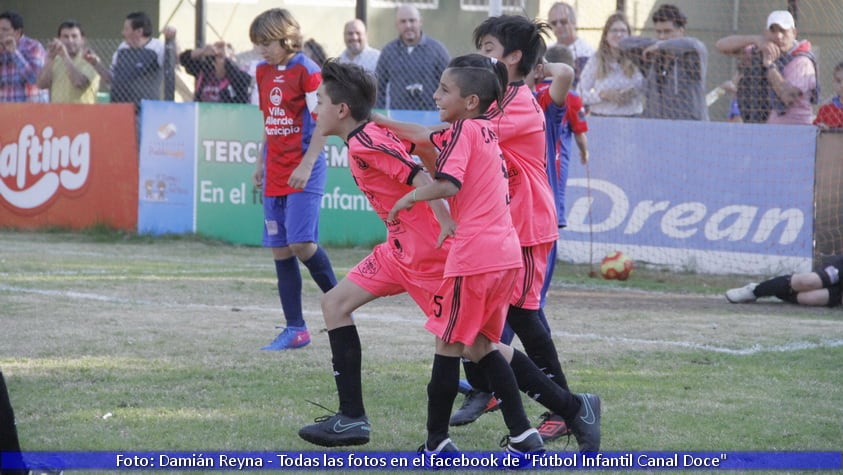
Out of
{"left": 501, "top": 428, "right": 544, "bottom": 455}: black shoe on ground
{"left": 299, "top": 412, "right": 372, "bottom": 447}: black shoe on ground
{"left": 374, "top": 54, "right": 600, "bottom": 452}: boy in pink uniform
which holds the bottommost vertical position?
{"left": 299, "top": 412, "right": 372, "bottom": 447}: black shoe on ground

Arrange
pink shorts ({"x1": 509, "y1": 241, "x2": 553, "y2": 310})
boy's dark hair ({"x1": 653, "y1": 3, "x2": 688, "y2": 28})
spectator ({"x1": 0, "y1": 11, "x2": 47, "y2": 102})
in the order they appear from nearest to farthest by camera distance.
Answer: pink shorts ({"x1": 509, "y1": 241, "x2": 553, "y2": 310})
boy's dark hair ({"x1": 653, "y1": 3, "x2": 688, "y2": 28})
spectator ({"x1": 0, "y1": 11, "x2": 47, "y2": 102})

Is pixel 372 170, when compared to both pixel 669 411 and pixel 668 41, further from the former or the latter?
pixel 668 41

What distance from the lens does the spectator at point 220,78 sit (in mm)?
14578

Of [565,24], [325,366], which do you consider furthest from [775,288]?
[325,366]

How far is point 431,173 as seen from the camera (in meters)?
5.31

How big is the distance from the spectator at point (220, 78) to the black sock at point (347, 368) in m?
9.82

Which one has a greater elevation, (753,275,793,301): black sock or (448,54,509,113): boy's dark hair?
(448,54,509,113): boy's dark hair

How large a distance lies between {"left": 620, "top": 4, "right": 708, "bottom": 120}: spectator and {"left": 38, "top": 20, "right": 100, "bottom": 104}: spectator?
22.4ft

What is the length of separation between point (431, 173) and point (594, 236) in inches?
287

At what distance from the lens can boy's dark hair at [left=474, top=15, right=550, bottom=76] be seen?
5211mm

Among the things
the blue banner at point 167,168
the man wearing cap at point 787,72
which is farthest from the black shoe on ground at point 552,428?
the blue banner at point 167,168

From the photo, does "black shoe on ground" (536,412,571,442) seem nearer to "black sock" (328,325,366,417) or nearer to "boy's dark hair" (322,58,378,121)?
"black sock" (328,325,366,417)

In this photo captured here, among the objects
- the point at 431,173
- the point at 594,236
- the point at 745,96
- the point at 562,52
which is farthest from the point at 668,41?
the point at 431,173

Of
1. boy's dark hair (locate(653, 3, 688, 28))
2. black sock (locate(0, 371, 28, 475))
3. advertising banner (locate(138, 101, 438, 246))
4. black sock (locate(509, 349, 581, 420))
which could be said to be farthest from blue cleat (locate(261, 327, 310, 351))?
boy's dark hair (locate(653, 3, 688, 28))
